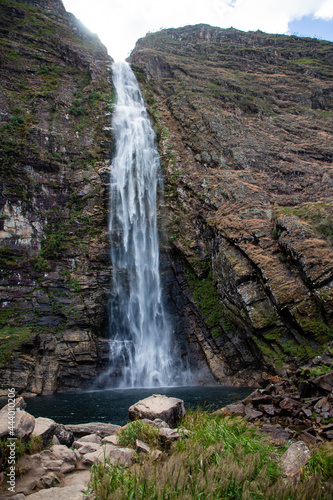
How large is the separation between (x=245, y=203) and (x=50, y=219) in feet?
50.3

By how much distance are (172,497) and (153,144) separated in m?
27.7

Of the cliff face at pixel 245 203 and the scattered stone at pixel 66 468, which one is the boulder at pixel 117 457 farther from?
the cliff face at pixel 245 203

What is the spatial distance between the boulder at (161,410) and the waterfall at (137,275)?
13179mm

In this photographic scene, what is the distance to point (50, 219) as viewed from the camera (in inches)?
903

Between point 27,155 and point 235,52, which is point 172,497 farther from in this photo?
point 235,52

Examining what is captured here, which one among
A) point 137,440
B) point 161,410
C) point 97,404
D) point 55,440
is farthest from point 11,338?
point 137,440

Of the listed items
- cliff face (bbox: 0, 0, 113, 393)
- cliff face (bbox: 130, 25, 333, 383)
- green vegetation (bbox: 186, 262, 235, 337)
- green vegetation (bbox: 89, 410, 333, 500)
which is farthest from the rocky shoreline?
cliff face (bbox: 0, 0, 113, 393)

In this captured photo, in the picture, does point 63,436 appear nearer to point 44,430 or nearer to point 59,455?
point 44,430

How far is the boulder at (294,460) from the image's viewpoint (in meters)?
3.69

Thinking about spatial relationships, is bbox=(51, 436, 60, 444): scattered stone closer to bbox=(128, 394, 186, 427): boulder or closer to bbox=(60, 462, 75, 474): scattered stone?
bbox=(60, 462, 75, 474): scattered stone

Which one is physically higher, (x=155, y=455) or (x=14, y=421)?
(x=14, y=421)

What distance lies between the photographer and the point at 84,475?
4.33 meters

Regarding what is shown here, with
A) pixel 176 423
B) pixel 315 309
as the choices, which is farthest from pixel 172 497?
pixel 315 309

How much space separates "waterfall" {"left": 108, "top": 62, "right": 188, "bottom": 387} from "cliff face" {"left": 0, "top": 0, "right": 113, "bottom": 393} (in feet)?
3.36
